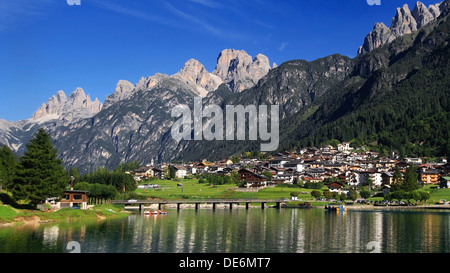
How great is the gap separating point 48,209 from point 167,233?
115ft

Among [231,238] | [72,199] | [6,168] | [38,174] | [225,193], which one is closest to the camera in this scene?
[231,238]

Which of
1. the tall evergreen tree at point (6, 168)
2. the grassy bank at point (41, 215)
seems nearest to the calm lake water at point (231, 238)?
the grassy bank at point (41, 215)

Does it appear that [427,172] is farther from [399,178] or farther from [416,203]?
[416,203]

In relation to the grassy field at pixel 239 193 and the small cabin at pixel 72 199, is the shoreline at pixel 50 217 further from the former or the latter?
the grassy field at pixel 239 193

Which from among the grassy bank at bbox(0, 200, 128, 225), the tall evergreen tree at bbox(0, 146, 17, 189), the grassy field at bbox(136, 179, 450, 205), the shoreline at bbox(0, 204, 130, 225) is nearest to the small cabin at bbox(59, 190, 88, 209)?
the shoreline at bbox(0, 204, 130, 225)

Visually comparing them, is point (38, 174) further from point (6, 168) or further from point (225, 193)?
point (225, 193)

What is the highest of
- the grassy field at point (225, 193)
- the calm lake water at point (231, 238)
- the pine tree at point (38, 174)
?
the pine tree at point (38, 174)

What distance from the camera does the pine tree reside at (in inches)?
3410

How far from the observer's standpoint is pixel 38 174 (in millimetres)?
88938

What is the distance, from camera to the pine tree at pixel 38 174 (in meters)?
86.6

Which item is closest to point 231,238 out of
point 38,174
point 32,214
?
point 32,214

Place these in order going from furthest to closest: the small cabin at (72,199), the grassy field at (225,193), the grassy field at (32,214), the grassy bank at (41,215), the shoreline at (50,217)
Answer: the grassy field at (225,193)
the small cabin at (72,199)
the grassy field at (32,214)
the grassy bank at (41,215)
the shoreline at (50,217)

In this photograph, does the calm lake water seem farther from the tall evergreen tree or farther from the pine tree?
the tall evergreen tree
